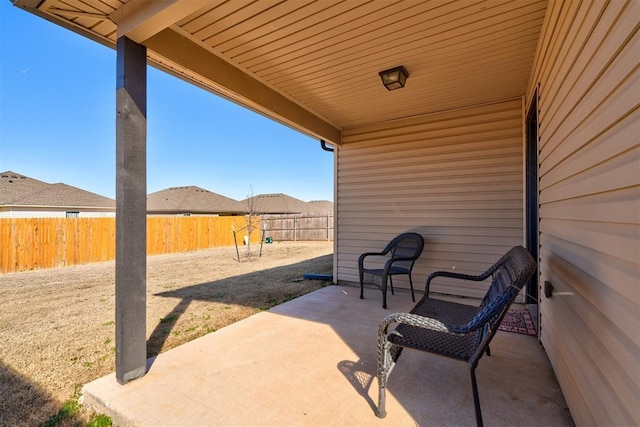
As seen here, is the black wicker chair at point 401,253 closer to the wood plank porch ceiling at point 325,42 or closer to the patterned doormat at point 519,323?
the patterned doormat at point 519,323

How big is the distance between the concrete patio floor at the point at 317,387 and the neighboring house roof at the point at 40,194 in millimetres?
14039

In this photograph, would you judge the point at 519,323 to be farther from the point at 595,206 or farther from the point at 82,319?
the point at 82,319

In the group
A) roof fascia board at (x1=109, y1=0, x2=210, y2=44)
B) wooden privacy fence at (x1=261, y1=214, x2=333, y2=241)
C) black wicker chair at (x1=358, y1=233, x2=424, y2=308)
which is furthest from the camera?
wooden privacy fence at (x1=261, y1=214, x2=333, y2=241)

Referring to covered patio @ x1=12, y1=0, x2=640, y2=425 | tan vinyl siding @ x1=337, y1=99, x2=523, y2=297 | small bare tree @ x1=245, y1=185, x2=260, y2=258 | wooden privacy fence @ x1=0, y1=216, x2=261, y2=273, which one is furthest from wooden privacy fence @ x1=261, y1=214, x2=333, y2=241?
covered patio @ x1=12, y1=0, x2=640, y2=425

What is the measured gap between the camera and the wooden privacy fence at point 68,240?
6773mm

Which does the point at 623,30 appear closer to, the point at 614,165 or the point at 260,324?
the point at 614,165

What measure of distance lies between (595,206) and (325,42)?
6.88ft

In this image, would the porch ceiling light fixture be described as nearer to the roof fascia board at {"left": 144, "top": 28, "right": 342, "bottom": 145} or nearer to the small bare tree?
the roof fascia board at {"left": 144, "top": 28, "right": 342, "bottom": 145}

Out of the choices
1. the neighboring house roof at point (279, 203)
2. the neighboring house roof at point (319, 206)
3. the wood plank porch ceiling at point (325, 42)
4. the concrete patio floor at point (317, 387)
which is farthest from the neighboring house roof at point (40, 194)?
the neighboring house roof at point (319, 206)

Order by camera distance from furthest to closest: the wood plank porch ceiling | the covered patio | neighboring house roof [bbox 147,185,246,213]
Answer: neighboring house roof [bbox 147,185,246,213] < the wood plank porch ceiling < the covered patio

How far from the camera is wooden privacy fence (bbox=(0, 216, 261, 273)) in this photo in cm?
677

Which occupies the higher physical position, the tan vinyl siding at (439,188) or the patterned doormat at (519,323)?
the tan vinyl siding at (439,188)

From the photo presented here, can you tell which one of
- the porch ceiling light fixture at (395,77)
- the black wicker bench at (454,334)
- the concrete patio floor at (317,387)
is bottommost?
the concrete patio floor at (317,387)

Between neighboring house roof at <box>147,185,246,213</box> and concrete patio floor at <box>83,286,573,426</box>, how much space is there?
18.5 meters
